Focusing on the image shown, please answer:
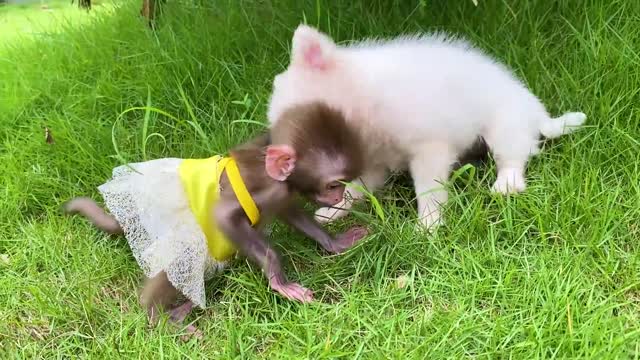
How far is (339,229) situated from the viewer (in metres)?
A: 2.60

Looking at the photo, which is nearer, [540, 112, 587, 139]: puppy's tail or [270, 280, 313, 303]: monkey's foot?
[270, 280, 313, 303]: monkey's foot

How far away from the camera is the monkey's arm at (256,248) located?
7.25 ft

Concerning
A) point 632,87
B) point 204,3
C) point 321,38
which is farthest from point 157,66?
point 632,87

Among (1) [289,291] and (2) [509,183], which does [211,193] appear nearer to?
(1) [289,291]

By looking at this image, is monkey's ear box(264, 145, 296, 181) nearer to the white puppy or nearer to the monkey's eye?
the monkey's eye

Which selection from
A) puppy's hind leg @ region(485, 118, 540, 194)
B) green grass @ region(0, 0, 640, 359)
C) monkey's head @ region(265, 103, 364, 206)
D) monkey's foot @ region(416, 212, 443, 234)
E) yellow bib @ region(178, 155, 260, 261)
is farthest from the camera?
puppy's hind leg @ region(485, 118, 540, 194)

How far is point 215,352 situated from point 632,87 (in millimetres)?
1824

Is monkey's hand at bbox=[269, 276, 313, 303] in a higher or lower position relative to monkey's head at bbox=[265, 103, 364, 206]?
lower

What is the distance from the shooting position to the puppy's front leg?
2453mm

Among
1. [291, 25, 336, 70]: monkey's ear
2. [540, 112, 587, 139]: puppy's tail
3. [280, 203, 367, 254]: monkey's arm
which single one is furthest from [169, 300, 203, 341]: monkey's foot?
[540, 112, 587, 139]: puppy's tail

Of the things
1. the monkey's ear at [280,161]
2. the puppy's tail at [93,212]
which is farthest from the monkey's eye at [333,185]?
the puppy's tail at [93,212]

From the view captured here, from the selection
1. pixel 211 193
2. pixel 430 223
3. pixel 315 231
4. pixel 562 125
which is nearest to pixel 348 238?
pixel 315 231

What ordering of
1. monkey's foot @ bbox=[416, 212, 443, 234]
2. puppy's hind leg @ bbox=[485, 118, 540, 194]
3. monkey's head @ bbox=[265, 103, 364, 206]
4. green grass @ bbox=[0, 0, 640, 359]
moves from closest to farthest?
green grass @ bbox=[0, 0, 640, 359] < monkey's head @ bbox=[265, 103, 364, 206] < monkey's foot @ bbox=[416, 212, 443, 234] < puppy's hind leg @ bbox=[485, 118, 540, 194]

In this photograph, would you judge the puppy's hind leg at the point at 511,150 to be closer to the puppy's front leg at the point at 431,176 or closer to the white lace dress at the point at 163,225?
the puppy's front leg at the point at 431,176
